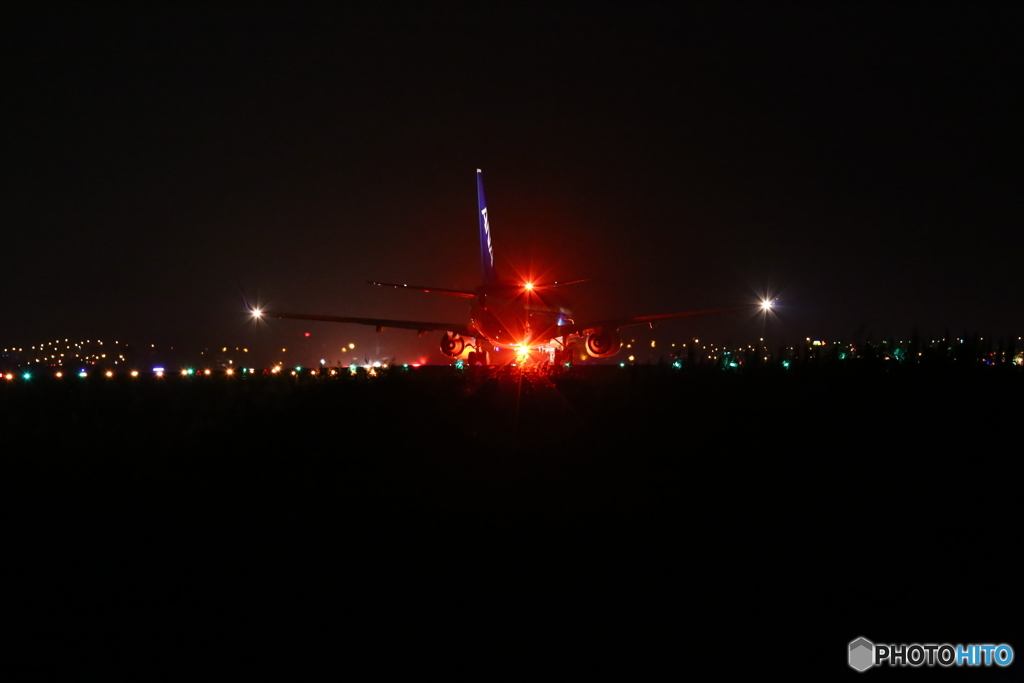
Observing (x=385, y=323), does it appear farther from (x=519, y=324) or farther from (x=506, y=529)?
(x=506, y=529)

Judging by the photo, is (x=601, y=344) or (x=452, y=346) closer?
(x=601, y=344)

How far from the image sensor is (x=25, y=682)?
6227 mm

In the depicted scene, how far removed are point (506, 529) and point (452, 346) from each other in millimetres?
32737

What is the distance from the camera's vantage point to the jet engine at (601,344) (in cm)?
4016

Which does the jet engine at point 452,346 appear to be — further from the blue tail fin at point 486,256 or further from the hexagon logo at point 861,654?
the hexagon logo at point 861,654

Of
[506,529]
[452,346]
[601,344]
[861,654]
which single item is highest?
[601,344]

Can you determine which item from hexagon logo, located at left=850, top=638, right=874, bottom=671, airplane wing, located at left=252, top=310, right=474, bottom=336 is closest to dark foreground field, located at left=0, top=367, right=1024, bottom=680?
hexagon logo, located at left=850, top=638, right=874, bottom=671

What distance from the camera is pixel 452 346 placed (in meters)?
40.9

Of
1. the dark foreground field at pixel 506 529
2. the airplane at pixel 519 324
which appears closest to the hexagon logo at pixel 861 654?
the dark foreground field at pixel 506 529

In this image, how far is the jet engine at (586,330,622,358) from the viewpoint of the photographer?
4016 centimetres

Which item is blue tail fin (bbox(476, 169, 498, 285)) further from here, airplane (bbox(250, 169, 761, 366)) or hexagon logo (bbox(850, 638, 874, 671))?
hexagon logo (bbox(850, 638, 874, 671))

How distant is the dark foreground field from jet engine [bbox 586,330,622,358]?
2722 centimetres

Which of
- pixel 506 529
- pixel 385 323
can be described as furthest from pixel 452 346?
pixel 506 529

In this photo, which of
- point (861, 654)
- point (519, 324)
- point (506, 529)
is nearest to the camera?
point (861, 654)
